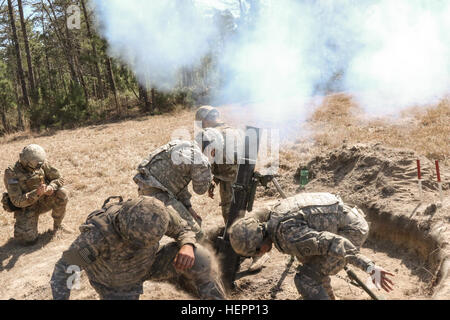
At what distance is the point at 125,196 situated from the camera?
8039mm

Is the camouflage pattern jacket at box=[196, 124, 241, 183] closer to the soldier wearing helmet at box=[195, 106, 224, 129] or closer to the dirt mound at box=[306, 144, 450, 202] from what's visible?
the soldier wearing helmet at box=[195, 106, 224, 129]

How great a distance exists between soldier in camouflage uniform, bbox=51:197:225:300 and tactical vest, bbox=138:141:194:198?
87 centimetres

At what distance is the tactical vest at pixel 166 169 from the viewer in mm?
4273

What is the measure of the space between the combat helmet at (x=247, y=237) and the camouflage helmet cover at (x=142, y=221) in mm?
554

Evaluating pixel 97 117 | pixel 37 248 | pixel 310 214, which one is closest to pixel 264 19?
pixel 97 117

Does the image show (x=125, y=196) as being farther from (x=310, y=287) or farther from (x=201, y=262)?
(x=310, y=287)

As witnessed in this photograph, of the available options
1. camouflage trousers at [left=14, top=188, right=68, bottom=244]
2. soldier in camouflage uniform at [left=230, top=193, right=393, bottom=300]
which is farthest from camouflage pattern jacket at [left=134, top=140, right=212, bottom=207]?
camouflage trousers at [left=14, top=188, right=68, bottom=244]

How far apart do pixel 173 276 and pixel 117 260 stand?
1.81ft

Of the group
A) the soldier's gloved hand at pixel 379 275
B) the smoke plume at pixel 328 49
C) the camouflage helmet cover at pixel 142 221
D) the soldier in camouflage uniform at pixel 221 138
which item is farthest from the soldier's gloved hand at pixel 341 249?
the smoke plume at pixel 328 49

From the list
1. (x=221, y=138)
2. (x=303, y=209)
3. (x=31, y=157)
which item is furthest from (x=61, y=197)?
(x=303, y=209)

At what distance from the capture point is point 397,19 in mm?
11352

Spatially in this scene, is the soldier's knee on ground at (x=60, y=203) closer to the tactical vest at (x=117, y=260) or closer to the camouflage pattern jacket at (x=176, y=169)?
the camouflage pattern jacket at (x=176, y=169)

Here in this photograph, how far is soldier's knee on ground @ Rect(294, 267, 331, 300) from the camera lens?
3.18 meters
